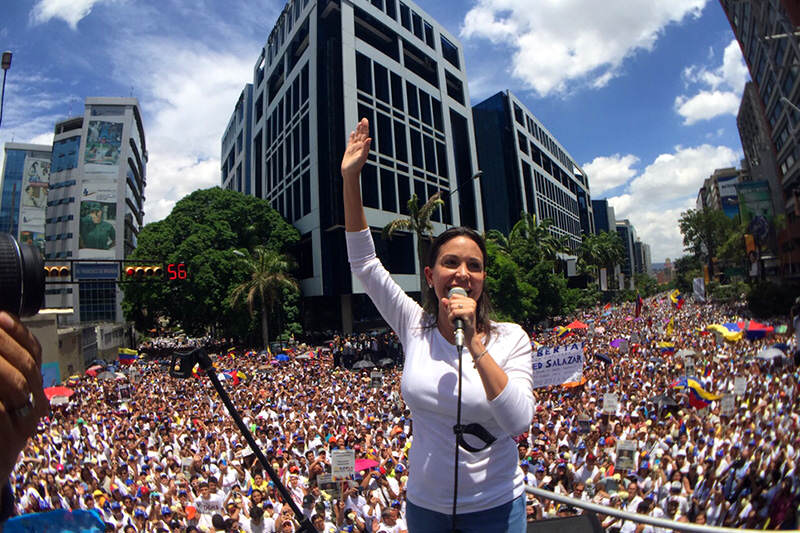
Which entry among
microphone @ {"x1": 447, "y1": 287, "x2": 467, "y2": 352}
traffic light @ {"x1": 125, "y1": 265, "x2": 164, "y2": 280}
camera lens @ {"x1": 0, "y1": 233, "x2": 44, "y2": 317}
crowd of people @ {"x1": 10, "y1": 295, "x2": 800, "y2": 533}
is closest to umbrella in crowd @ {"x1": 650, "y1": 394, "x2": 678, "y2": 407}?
crowd of people @ {"x1": 10, "y1": 295, "x2": 800, "y2": 533}

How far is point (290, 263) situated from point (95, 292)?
126ft

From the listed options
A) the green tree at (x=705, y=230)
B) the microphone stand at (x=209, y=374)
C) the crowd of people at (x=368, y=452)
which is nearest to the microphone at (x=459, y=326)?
the microphone stand at (x=209, y=374)

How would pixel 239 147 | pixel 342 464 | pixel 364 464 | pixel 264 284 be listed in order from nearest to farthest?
pixel 342 464 → pixel 364 464 → pixel 264 284 → pixel 239 147

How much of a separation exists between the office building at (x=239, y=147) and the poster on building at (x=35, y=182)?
31.2 metres

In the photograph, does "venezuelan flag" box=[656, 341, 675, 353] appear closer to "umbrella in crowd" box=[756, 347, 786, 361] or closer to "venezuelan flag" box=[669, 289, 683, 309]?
"umbrella in crowd" box=[756, 347, 786, 361]

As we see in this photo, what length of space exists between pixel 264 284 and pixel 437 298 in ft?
94.9

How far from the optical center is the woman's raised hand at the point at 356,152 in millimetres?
1846

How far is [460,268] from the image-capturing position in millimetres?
1698

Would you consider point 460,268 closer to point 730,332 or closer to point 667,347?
point 667,347

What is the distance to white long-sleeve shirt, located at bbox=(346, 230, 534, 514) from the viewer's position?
144 cm

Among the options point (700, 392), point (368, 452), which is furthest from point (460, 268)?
point (700, 392)

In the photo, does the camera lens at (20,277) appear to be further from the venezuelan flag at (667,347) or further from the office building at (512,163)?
the office building at (512,163)

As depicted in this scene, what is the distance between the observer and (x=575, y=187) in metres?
85.3

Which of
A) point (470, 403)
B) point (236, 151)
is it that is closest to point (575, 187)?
point (236, 151)
